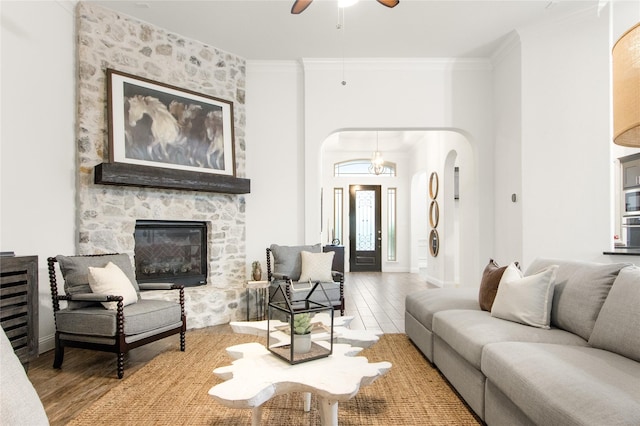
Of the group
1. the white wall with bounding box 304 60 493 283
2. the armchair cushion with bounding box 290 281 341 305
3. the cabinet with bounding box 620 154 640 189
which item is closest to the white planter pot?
the armchair cushion with bounding box 290 281 341 305

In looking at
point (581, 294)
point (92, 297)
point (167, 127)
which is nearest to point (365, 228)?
point (167, 127)

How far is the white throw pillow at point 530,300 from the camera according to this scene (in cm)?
256

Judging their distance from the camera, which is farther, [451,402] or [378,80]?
[378,80]

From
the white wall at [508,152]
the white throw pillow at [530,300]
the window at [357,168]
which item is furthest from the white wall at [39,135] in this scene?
the window at [357,168]

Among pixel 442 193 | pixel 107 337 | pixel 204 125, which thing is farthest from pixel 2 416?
pixel 442 193

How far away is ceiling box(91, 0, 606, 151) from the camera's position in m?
4.17

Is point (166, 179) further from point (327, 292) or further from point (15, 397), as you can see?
point (15, 397)

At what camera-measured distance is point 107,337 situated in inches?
120

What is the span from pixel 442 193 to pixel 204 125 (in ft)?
14.7

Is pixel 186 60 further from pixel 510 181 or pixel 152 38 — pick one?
pixel 510 181

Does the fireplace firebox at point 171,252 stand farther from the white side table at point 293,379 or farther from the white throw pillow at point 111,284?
the white side table at point 293,379

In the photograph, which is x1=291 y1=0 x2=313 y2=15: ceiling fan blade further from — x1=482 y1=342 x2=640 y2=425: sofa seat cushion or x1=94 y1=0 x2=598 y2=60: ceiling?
x1=482 y1=342 x2=640 y2=425: sofa seat cushion

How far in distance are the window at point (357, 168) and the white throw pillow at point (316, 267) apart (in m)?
5.90

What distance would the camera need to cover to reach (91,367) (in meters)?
3.28
